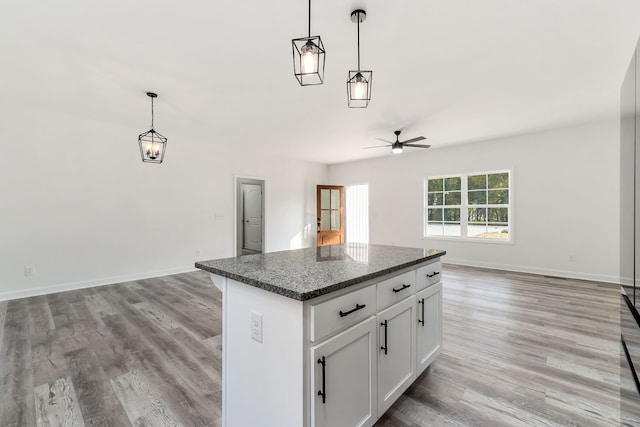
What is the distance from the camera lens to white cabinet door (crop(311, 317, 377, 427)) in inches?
45.0

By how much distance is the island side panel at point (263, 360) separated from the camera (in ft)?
3.68

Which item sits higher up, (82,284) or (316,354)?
(316,354)

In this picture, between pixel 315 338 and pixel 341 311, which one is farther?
pixel 341 311

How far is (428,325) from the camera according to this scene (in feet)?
6.48

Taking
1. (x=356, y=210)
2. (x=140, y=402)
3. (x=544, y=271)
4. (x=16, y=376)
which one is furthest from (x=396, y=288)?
(x=356, y=210)

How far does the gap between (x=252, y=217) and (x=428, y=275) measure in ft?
20.1

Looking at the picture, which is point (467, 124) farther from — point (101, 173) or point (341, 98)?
point (101, 173)

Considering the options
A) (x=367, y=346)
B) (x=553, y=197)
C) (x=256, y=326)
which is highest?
(x=553, y=197)

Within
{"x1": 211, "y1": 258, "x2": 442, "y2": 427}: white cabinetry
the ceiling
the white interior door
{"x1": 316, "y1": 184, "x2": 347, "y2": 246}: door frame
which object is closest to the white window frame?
the ceiling

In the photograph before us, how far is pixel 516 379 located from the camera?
6.53ft

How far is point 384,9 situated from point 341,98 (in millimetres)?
1511

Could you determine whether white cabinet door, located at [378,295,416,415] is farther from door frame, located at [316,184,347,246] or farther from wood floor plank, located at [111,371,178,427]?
door frame, located at [316,184,347,246]

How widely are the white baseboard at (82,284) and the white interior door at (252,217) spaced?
2.22 meters

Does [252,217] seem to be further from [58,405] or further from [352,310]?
[352,310]
